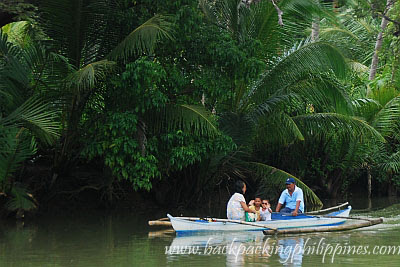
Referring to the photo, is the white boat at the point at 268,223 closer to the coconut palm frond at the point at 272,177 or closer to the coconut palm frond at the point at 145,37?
the coconut palm frond at the point at 272,177

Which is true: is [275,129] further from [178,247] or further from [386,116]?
[178,247]

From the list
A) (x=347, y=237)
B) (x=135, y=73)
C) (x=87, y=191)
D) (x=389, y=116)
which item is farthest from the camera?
(x=389, y=116)

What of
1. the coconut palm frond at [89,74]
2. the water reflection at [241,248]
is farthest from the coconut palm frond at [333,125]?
the water reflection at [241,248]

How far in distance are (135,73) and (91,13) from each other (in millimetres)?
2496

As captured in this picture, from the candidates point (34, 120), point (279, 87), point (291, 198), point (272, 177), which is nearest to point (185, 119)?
point (291, 198)

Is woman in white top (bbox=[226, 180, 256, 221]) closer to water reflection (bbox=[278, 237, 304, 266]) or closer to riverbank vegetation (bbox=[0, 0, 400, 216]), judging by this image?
water reflection (bbox=[278, 237, 304, 266])

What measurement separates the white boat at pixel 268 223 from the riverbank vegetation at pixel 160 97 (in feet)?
9.30

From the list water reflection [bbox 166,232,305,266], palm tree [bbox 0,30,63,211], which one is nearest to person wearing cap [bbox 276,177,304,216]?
water reflection [bbox 166,232,305,266]

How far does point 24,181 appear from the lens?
53.1ft

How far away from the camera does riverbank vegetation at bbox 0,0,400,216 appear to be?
14.5m

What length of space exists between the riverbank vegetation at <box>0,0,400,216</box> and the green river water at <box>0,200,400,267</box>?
1.55 m

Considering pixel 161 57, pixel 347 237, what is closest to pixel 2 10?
pixel 161 57

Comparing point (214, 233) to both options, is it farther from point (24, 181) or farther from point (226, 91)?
point (24, 181)

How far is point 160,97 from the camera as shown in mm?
14727
